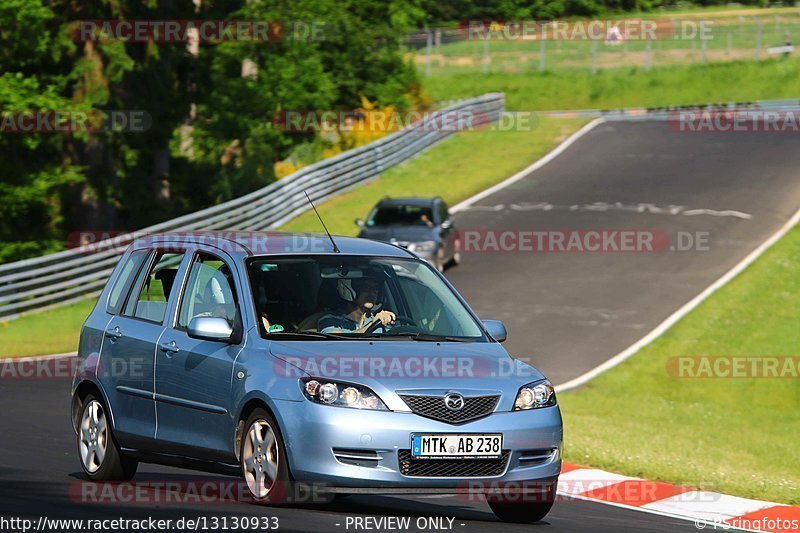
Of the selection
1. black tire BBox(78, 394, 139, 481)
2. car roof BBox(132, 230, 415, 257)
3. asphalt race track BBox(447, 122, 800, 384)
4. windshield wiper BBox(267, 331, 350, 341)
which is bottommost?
asphalt race track BBox(447, 122, 800, 384)

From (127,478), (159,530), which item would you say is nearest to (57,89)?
(127,478)

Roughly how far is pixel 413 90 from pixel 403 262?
52124 mm

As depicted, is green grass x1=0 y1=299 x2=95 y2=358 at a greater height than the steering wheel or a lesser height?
lesser

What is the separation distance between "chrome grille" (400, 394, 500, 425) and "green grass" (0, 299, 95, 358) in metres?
15.7

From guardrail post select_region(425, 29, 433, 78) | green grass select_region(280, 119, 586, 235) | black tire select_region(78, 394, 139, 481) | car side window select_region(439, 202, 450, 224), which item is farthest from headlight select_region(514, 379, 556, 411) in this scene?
guardrail post select_region(425, 29, 433, 78)

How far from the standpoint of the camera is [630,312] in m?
28.5

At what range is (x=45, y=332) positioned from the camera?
26.8 meters

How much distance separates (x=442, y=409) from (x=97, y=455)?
3182mm

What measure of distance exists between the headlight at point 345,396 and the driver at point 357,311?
2.93 ft

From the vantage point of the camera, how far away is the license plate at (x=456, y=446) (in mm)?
9017

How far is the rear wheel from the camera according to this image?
9.09 m

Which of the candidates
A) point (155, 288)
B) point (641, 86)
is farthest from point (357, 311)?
point (641, 86)

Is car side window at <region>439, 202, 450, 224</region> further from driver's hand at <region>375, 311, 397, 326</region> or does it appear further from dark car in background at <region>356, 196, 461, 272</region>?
driver's hand at <region>375, 311, 397, 326</region>

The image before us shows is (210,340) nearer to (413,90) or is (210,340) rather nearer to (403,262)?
(403,262)
